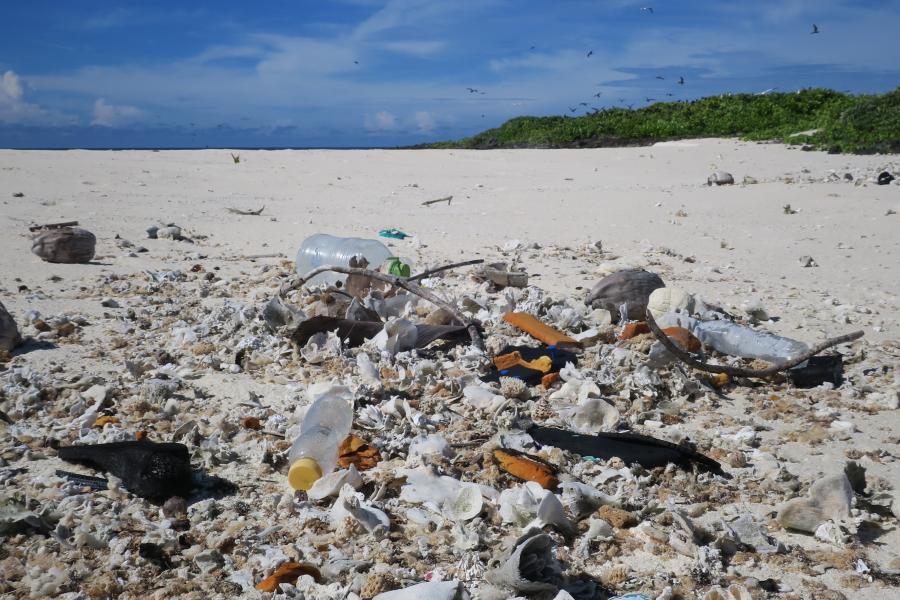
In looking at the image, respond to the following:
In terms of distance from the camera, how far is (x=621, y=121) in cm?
1858

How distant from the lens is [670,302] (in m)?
3.82

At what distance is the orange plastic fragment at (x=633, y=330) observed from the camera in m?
3.52

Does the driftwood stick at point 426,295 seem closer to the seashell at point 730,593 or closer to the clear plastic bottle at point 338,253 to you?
the clear plastic bottle at point 338,253

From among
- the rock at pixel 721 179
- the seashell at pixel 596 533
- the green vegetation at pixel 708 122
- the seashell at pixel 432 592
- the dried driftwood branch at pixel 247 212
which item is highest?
the green vegetation at pixel 708 122

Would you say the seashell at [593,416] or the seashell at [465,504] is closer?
the seashell at [465,504]

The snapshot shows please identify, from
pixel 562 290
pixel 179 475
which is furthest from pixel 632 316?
pixel 179 475

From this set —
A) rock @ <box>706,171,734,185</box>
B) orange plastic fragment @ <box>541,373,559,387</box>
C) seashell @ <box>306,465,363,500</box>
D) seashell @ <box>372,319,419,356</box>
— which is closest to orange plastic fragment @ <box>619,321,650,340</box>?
orange plastic fragment @ <box>541,373,559,387</box>

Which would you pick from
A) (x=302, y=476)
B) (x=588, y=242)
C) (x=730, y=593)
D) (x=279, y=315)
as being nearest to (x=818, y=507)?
(x=730, y=593)

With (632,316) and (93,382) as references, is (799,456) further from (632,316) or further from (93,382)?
(93,382)

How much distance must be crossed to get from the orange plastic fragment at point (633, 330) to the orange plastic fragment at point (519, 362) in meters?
0.49

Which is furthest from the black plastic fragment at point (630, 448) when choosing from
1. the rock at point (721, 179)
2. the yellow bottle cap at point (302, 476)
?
the rock at point (721, 179)

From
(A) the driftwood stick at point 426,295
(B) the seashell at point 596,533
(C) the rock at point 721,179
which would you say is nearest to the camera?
(B) the seashell at point 596,533

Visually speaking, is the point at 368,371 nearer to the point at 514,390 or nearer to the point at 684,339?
the point at 514,390

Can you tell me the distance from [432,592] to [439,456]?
73cm
